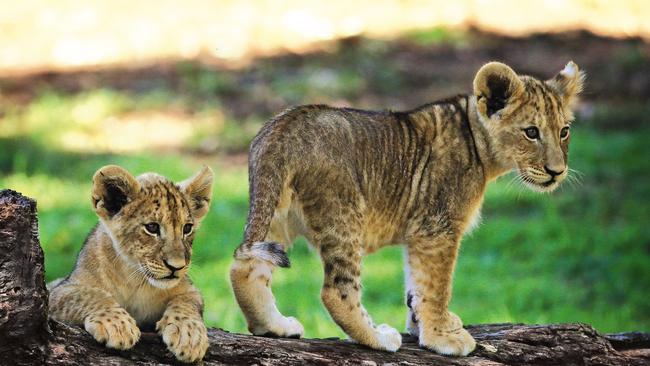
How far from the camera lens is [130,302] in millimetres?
4574

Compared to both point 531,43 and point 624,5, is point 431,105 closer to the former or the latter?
point 531,43

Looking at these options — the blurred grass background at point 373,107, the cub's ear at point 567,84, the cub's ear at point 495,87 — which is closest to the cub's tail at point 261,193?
the cub's ear at point 495,87

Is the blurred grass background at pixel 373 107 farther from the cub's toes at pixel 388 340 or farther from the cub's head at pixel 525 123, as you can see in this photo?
the cub's head at pixel 525 123

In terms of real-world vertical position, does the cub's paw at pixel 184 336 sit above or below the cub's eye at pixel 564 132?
below

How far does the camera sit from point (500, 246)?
32.0 ft

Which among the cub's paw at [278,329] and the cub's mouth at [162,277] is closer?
the cub's mouth at [162,277]

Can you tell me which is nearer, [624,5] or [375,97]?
[375,97]

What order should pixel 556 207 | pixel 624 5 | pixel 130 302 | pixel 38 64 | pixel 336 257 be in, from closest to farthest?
pixel 130 302 → pixel 336 257 → pixel 556 207 → pixel 38 64 → pixel 624 5

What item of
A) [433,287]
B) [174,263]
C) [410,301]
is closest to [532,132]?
[433,287]

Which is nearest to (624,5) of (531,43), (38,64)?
(531,43)

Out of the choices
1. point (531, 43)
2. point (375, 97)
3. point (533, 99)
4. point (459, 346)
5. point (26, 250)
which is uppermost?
point (531, 43)

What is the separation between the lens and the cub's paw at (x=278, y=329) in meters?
5.06

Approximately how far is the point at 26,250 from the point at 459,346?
2254mm

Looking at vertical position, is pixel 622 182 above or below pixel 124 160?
above
